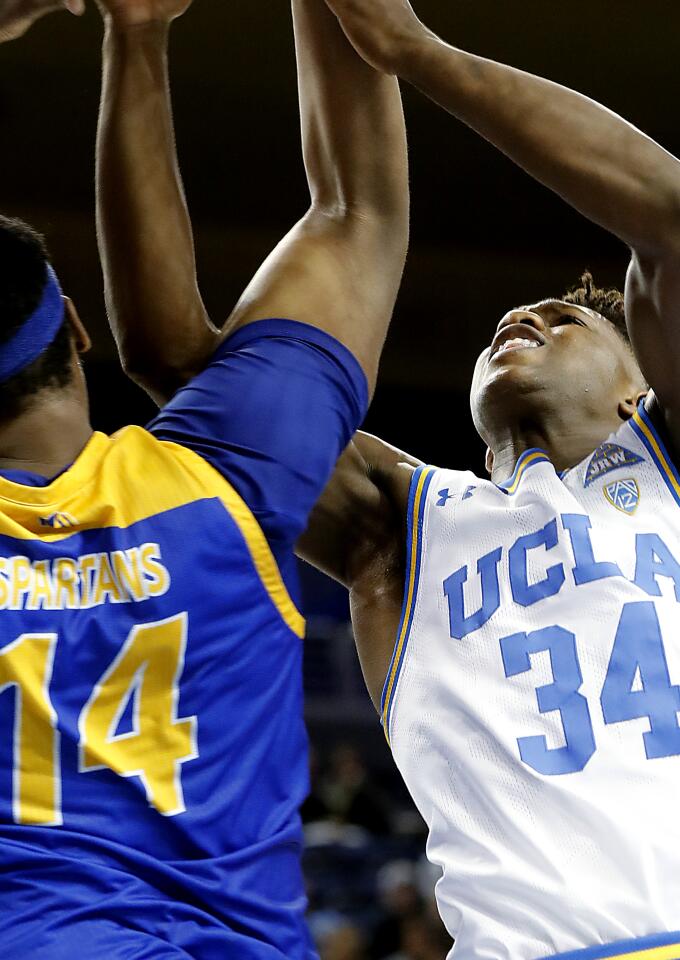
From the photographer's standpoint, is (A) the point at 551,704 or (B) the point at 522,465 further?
(B) the point at 522,465

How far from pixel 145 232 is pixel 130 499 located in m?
0.49

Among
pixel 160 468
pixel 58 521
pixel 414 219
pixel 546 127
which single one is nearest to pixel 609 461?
pixel 546 127

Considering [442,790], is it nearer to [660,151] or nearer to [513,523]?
[513,523]

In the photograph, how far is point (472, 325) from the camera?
8133 millimetres

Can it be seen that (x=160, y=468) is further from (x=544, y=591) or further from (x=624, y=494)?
(x=624, y=494)

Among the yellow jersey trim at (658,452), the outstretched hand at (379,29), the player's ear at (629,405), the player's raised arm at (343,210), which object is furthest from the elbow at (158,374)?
the player's ear at (629,405)

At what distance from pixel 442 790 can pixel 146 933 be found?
81cm

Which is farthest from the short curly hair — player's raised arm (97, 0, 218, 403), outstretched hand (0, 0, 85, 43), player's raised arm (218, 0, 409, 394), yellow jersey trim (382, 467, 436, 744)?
outstretched hand (0, 0, 85, 43)

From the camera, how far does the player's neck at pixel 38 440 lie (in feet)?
4.73

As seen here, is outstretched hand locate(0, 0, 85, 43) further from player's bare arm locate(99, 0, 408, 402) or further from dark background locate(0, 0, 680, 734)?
dark background locate(0, 0, 680, 734)

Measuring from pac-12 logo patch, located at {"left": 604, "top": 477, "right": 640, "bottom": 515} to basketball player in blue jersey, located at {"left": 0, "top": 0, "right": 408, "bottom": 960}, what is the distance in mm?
655

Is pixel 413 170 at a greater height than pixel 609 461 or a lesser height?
greater

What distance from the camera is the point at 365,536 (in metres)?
2.33

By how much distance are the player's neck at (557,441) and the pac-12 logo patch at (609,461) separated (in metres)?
0.09
